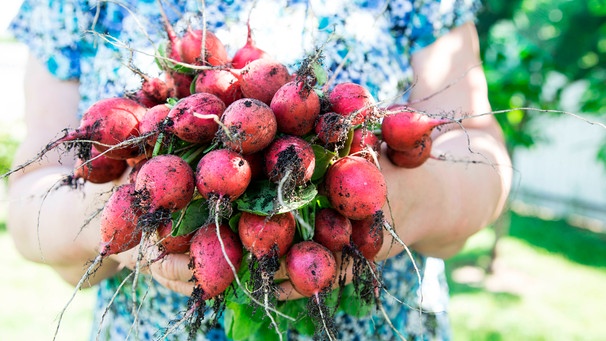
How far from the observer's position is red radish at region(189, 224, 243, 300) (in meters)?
0.77

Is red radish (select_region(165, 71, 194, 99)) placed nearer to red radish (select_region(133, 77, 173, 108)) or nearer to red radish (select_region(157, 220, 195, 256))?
red radish (select_region(133, 77, 173, 108))

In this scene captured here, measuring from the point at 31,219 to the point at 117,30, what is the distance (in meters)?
0.46

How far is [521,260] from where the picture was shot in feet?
16.0

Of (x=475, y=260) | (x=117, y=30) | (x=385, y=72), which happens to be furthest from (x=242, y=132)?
(x=475, y=260)

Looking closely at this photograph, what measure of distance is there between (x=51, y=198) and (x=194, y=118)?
1.75 ft

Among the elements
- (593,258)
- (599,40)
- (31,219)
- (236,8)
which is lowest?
(593,258)

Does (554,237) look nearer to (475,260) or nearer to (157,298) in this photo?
(475,260)

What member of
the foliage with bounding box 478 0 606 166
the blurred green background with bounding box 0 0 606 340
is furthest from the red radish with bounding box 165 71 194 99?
the foliage with bounding box 478 0 606 166

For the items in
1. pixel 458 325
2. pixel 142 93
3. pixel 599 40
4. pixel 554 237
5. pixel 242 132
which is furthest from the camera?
pixel 554 237

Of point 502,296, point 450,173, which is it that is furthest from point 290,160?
point 502,296

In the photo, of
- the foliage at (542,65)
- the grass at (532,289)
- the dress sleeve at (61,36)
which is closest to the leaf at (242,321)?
the dress sleeve at (61,36)

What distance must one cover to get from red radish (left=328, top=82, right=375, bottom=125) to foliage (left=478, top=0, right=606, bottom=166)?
2959 mm

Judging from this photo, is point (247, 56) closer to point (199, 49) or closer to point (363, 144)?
point (199, 49)

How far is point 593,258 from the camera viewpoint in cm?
502
